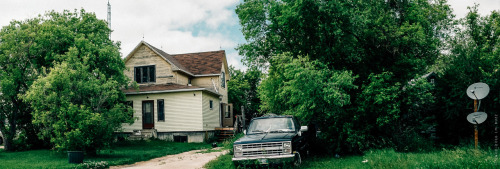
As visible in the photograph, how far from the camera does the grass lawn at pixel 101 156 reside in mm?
12310

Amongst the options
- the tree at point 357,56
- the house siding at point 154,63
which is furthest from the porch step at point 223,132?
the tree at point 357,56

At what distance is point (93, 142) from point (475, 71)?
15.9 m

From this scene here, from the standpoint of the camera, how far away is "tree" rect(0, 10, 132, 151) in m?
17.5

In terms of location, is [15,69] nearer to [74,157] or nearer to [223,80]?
[74,157]

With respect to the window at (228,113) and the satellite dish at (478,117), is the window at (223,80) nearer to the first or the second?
the window at (228,113)

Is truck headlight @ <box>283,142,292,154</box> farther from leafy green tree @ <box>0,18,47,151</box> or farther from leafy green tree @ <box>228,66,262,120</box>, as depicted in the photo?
leafy green tree @ <box>228,66,262,120</box>

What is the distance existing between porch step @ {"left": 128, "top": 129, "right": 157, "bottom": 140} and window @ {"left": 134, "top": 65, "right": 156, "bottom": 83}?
4.06m

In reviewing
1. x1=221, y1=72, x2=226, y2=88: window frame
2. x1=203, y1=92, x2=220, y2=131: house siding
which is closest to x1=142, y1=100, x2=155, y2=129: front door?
x1=203, y1=92, x2=220, y2=131: house siding

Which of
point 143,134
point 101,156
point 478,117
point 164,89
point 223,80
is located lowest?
point 101,156

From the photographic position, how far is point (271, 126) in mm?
10961

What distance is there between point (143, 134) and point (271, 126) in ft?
47.2

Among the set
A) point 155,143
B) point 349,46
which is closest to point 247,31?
point 349,46

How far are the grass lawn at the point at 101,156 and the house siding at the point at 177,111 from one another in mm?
1828

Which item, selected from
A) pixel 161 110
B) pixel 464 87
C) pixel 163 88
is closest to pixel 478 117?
pixel 464 87
